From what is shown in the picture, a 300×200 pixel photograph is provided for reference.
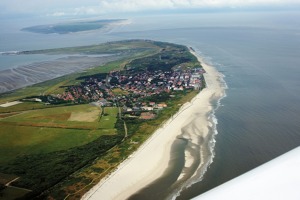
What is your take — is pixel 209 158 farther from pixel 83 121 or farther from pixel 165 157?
pixel 83 121

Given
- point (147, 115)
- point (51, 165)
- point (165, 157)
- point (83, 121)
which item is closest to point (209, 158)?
point (165, 157)

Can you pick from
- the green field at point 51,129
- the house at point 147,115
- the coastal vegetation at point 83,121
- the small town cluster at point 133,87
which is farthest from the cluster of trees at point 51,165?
the small town cluster at point 133,87

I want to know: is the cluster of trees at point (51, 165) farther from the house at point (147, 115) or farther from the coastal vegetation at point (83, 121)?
the house at point (147, 115)

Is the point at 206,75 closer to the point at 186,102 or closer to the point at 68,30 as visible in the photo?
the point at 186,102

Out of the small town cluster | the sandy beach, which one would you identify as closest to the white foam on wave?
the sandy beach

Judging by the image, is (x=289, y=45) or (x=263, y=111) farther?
(x=289, y=45)

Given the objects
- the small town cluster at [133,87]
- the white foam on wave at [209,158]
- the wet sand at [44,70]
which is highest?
the wet sand at [44,70]

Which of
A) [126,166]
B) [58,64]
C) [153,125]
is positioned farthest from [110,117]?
[58,64]
